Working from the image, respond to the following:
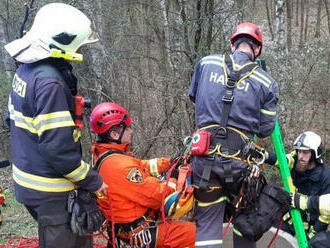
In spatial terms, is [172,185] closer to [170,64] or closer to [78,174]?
[78,174]

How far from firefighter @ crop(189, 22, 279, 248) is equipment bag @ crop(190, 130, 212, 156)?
0.02 metres

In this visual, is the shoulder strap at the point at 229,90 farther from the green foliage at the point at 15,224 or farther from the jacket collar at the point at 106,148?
the green foliage at the point at 15,224

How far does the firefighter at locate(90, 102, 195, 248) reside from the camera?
136 inches

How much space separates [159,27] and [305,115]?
346cm

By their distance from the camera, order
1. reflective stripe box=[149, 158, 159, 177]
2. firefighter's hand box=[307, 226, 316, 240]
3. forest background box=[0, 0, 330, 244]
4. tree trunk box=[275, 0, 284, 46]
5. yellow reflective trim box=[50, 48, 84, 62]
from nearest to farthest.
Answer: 1. yellow reflective trim box=[50, 48, 84, 62]
2. reflective stripe box=[149, 158, 159, 177]
3. firefighter's hand box=[307, 226, 316, 240]
4. forest background box=[0, 0, 330, 244]
5. tree trunk box=[275, 0, 284, 46]

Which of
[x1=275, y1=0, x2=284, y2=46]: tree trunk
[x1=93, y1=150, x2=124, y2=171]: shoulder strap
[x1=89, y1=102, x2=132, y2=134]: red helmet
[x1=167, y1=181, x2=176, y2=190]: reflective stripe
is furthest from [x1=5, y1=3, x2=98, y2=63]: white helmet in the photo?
[x1=275, y1=0, x2=284, y2=46]: tree trunk

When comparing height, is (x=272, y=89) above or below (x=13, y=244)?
above

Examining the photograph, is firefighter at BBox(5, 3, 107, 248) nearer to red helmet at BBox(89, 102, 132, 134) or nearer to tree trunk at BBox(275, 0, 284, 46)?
red helmet at BBox(89, 102, 132, 134)

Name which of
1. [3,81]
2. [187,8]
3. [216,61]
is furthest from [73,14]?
[3,81]

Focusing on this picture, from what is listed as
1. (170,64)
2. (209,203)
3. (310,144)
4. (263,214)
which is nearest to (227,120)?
(209,203)

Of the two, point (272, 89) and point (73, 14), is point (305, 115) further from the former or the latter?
point (73, 14)

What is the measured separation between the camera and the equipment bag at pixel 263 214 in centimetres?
345

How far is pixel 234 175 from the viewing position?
3.31 metres

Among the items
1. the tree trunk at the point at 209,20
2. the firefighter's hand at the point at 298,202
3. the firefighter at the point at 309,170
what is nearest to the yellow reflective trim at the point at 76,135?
the firefighter's hand at the point at 298,202
